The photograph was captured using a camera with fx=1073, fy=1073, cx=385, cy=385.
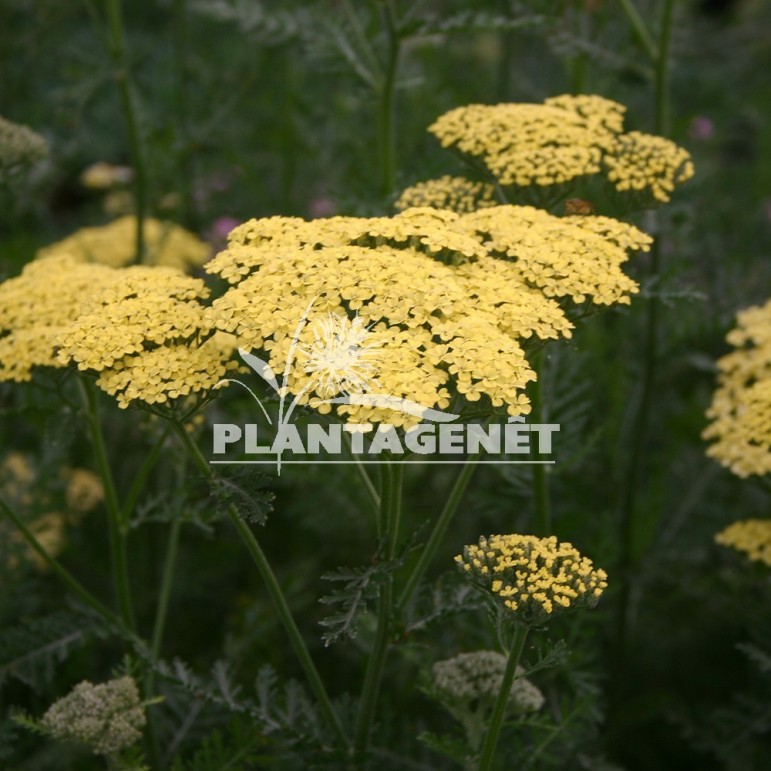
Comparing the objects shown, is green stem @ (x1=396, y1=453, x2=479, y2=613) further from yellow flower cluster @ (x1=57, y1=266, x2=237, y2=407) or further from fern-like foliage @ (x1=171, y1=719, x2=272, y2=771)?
yellow flower cluster @ (x1=57, y1=266, x2=237, y2=407)

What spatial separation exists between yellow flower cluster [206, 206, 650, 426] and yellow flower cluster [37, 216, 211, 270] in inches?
66.6

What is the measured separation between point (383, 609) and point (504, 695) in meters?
0.38

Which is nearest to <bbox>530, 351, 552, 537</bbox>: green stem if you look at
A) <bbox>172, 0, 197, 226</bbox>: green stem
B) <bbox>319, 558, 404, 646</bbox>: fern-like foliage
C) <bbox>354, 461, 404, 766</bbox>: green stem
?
<bbox>354, 461, 404, 766</bbox>: green stem

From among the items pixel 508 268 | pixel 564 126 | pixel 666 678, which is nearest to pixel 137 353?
pixel 508 268

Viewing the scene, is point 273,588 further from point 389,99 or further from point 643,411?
point 643,411

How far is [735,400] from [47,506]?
89.4 inches

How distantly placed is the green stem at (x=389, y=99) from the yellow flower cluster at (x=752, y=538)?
1472mm

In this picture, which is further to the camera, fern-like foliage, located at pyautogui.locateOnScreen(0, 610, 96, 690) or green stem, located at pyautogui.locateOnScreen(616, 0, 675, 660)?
green stem, located at pyautogui.locateOnScreen(616, 0, 675, 660)

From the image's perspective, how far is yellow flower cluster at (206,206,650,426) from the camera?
2.12 metres

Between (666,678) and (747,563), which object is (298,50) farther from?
(666,678)

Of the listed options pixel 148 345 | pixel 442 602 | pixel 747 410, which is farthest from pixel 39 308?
pixel 747 410

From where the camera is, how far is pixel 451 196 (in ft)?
9.98

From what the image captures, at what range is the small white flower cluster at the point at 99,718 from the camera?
2355 millimetres

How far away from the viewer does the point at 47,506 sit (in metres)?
3.64
